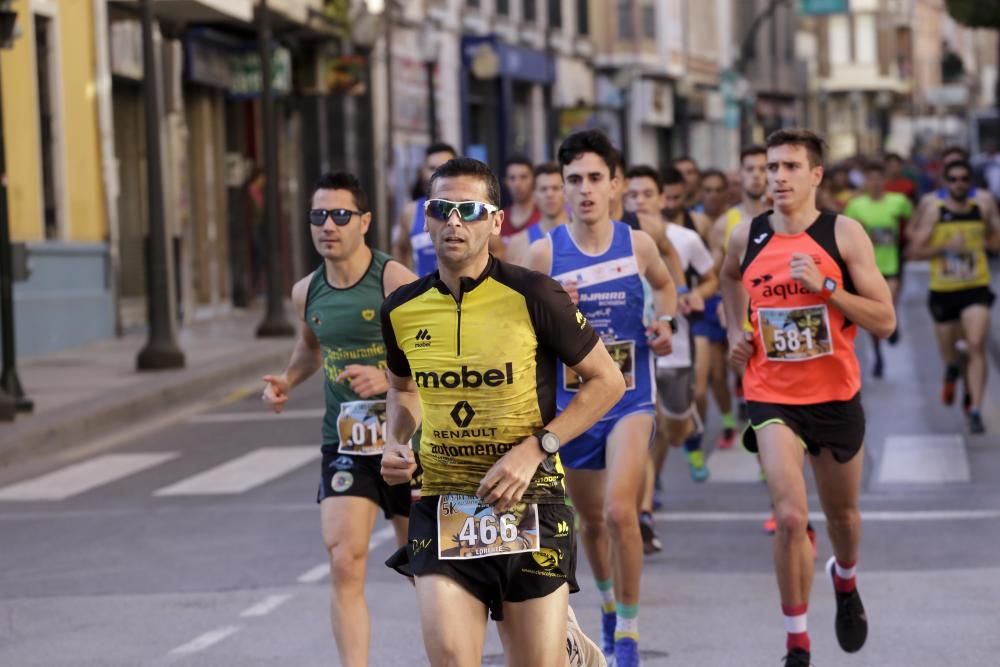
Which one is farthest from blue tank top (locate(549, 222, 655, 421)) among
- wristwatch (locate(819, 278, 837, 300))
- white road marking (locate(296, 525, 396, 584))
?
white road marking (locate(296, 525, 396, 584))

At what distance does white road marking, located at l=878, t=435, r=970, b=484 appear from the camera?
13.2 meters

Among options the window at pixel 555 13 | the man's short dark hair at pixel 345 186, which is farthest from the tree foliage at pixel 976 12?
the window at pixel 555 13

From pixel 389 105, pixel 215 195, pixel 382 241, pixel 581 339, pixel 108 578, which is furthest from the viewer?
pixel 382 241

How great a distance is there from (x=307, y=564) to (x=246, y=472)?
3909 mm

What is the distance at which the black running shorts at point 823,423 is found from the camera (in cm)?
782

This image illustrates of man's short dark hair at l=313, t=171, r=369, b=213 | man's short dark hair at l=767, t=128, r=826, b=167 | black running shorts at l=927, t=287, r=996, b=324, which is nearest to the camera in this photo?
man's short dark hair at l=313, t=171, r=369, b=213

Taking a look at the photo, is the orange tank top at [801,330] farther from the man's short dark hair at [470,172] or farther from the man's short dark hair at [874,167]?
the man's short dark hair at [874,167]

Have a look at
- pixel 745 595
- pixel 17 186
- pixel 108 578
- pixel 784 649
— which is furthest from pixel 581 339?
pixel 17 186

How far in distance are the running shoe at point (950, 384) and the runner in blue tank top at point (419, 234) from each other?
481 centimetres

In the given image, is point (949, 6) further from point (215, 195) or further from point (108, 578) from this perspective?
point (108, 578)

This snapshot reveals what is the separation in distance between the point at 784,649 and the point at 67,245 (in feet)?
57.5

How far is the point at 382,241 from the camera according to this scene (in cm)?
3578

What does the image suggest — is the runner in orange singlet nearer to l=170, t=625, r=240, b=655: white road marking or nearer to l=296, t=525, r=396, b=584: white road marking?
l=170, t=625, r=240, b=655: white road marking

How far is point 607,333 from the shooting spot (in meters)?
8.38
